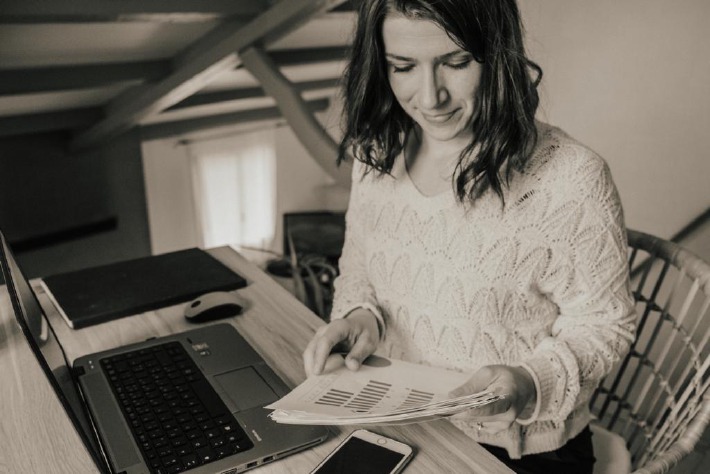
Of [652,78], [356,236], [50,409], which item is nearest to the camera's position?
[50,409]

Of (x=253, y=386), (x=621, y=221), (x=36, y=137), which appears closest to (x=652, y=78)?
(x=621, y=221)

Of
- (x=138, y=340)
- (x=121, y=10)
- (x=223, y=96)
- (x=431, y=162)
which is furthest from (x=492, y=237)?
(x=223, y=96)

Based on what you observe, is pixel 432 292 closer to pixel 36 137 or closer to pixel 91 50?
pixel 91 50

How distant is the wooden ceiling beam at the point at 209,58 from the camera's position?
2854 mm

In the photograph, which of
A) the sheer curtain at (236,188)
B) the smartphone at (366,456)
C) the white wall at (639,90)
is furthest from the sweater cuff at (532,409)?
the sheer curtain at (236,188)

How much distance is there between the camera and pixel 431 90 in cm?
92

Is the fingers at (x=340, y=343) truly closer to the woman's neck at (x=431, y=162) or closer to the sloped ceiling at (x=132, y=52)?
the woman's neck at (x=431, y=162)

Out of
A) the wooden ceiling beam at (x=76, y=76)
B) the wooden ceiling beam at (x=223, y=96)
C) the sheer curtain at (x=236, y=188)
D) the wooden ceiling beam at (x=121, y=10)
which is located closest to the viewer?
the wooden ceiling beam at (x=121, y=10)

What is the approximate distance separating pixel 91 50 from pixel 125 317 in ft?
7.89

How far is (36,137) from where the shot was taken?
15.6 ft

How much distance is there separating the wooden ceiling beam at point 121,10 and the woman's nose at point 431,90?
6.10 feet

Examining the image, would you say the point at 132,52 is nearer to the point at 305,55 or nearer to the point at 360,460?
the point at 305,55

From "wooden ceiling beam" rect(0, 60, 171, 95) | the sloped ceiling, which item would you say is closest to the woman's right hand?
the sloped ceiling

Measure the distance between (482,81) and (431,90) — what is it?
0.09 metres
